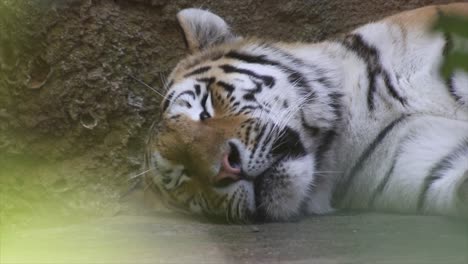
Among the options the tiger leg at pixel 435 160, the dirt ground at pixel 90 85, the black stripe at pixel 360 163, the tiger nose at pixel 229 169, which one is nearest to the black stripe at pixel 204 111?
the tiger nose at pixel 229 169

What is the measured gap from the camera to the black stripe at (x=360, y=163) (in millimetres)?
2193

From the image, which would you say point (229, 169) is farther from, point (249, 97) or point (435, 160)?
point (435, 160)

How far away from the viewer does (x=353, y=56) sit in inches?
94.0

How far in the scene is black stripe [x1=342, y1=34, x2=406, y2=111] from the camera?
87.8 inches

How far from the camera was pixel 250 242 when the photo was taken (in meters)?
1.67

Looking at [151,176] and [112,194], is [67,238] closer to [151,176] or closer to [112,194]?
[151,176]

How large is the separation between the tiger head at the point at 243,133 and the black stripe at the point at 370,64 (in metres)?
0.12

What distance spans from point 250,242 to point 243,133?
15.0 inches

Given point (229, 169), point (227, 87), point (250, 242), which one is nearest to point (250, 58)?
point (227, 87)

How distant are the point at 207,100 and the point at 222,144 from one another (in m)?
0.33

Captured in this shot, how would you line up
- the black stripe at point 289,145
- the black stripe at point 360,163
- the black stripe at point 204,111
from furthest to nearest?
the black stripe at point 360,163
the black stripe at point 204,111
the black stripe at point 289,145

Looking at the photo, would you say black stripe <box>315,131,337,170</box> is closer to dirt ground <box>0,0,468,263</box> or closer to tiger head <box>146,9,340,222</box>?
tiger head <box>146,9,340,222</box>

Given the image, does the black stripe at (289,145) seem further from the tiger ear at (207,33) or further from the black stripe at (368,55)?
the tiger ear at (207,33)

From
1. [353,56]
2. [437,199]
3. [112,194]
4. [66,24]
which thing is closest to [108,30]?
[66,24]
